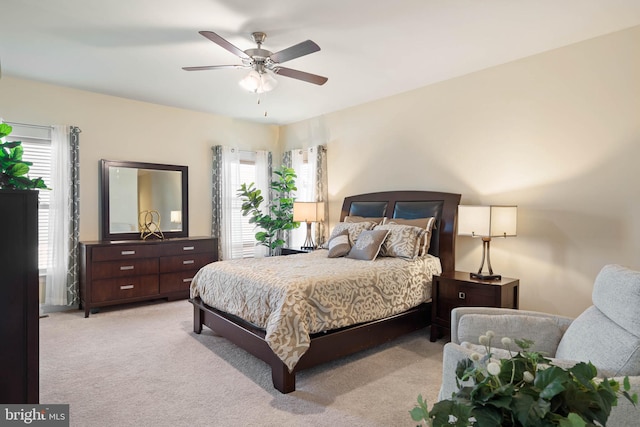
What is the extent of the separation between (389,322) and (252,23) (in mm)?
2750

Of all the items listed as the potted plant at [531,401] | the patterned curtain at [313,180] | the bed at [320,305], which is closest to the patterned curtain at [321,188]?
the patterned curtain at [313,180]

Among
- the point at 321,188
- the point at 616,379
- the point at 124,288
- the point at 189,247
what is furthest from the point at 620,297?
the point at 124,288

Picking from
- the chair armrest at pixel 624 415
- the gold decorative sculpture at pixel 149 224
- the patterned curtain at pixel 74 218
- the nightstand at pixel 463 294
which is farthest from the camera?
the gold decorative sculpture at pixel 149 224

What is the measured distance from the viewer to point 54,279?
4.32 m

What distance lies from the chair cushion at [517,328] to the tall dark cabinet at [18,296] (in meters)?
2.00

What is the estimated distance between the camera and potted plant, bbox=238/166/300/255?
5.74m

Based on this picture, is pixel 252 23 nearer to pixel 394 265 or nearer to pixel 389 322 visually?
pixel 394 265

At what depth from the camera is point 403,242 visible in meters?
3.72

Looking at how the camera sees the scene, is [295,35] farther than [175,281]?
No

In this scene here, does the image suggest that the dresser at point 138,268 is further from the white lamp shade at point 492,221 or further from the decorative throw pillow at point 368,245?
the white lamp shade at point 492,221

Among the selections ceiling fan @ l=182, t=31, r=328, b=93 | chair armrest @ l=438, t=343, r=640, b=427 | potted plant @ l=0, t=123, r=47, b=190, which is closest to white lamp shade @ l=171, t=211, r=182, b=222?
ceiling fan @ l=182, t=31, r=328, b=93

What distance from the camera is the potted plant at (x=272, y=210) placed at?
18.8ft

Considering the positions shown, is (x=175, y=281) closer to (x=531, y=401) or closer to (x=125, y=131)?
(x=125, y=131)

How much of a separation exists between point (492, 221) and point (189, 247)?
12.5ft
